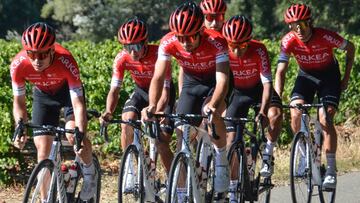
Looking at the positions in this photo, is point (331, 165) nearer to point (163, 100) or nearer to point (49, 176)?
point (163, 100)

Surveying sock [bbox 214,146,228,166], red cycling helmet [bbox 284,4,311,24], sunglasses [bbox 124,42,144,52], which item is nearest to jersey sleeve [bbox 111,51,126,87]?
sunglasses [bbox 124,42,144,52]

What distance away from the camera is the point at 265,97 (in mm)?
9500

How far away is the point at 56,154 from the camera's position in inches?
315

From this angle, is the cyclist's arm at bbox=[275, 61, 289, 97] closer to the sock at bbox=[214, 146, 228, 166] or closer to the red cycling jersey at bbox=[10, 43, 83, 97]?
the sock at bbox=[214, 146, 228, 166]

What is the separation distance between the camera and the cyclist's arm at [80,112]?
8.27m

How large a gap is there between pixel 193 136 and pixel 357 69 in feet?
26.6

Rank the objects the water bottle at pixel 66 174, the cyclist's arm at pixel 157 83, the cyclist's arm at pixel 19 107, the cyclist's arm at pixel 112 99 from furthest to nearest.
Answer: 1. the cyclist's arm at pixel 112 99
2. the cyclist's arm at pixel 157 83
3. the cyclist's arm at pixel 19 107
4. the water bottle at pixel 66 174

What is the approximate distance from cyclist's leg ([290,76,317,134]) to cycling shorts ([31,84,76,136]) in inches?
102

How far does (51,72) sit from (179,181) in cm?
149

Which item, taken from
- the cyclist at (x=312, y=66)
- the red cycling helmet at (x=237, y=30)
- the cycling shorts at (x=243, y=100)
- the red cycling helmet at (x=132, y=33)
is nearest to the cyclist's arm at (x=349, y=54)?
the cyclist at (x=312, y=66)

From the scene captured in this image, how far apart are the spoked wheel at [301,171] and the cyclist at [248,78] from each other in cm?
27

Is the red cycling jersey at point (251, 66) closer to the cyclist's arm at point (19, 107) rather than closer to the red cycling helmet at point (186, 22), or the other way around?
the red cycling helmet at point (186, 22)

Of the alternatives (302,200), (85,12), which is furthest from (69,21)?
(302,200)

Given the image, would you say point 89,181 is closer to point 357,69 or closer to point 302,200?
point 302,200
